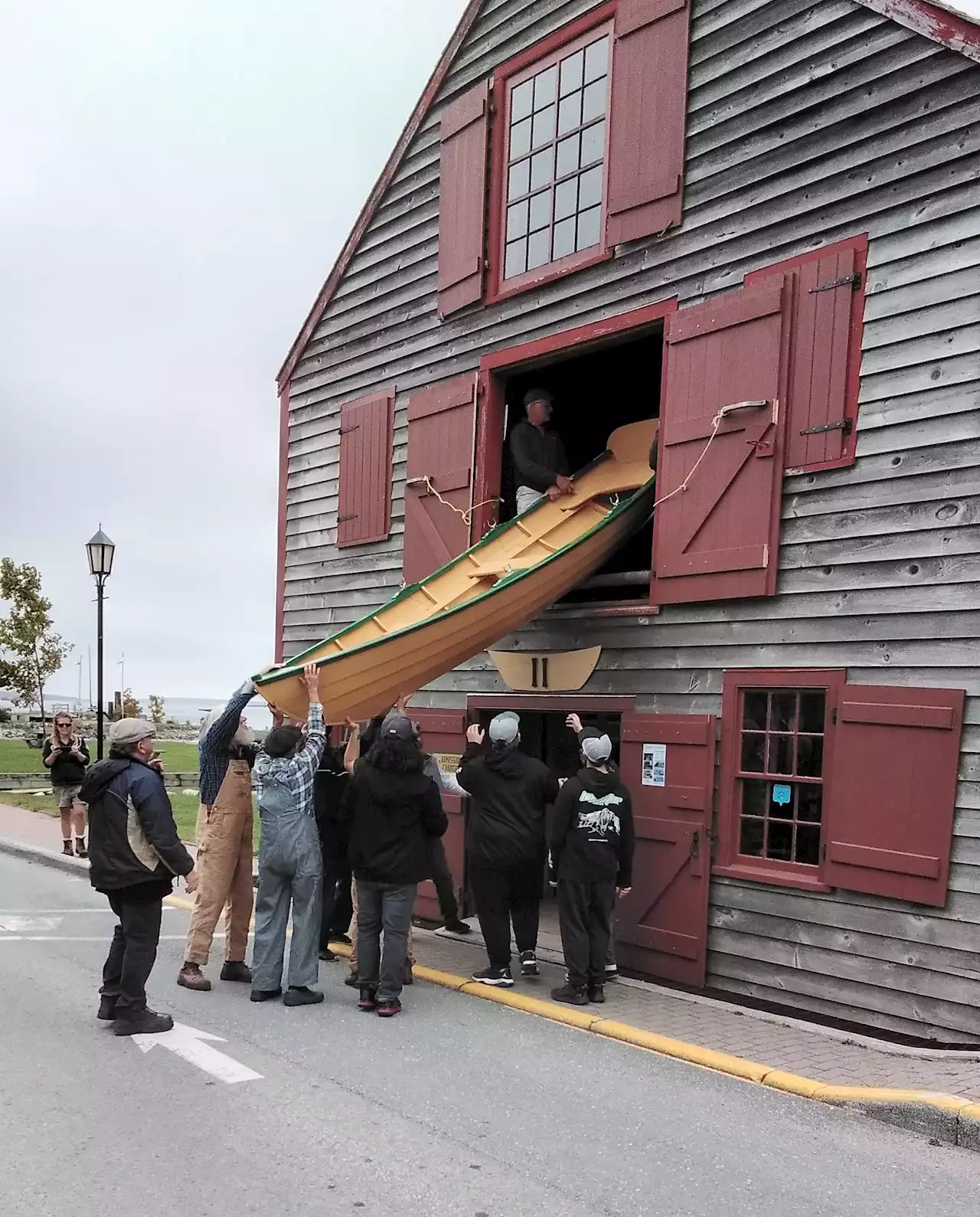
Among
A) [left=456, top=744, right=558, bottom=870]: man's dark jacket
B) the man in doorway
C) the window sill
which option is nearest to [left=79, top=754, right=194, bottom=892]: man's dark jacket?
[left=456, top=744, right=558, bottom=870]: man's dark jacket

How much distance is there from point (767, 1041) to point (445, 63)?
28.4 ft

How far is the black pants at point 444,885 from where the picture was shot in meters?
8.55

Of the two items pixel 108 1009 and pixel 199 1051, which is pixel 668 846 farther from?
pixel 108 1009

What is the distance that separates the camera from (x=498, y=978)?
23.6 feet

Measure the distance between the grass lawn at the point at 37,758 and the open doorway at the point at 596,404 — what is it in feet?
43.2

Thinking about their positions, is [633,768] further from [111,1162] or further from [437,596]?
[111,1162]

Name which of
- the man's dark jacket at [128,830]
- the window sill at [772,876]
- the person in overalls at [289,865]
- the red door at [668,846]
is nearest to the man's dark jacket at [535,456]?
the red door at [668,846]

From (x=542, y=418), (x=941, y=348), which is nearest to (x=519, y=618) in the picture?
(x=542, y=418)

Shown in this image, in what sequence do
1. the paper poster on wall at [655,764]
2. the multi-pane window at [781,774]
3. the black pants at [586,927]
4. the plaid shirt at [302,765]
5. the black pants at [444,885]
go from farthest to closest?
1. the black pants at [444,885]
2. the paper poster on wall at [655,764]
3. the multi-pane window at [781,774]
4. the black pants at [586,927]
5. the plaid shirt at [302,765]

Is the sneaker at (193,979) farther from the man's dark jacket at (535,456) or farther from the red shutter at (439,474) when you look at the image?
the man's dark jacket at (535,456)

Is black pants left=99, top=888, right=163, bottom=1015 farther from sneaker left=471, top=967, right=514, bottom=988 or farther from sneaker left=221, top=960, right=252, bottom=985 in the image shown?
sneaker left=471, top=967, right=514, bottom=988

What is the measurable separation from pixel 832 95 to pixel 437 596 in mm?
4289

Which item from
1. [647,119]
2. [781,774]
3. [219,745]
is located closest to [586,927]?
[781,774]

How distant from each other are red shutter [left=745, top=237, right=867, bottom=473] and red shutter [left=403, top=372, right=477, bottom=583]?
323 centimetres
